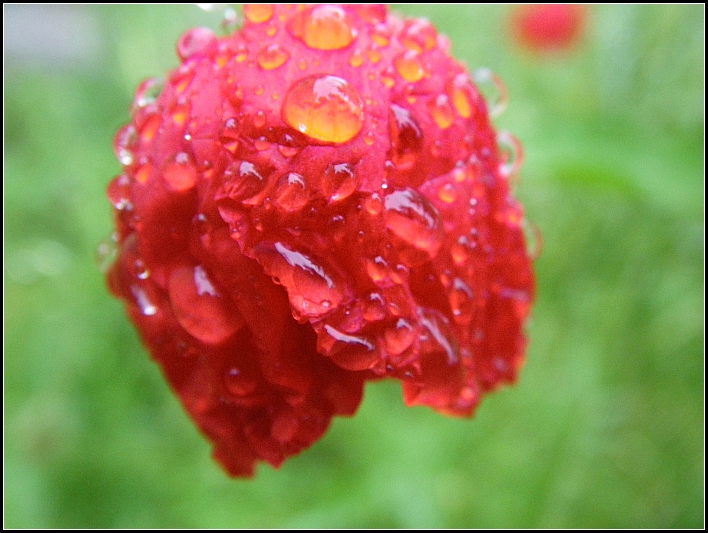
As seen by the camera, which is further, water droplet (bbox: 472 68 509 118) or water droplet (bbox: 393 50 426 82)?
water droplet (bbox: 472 68 509 118)

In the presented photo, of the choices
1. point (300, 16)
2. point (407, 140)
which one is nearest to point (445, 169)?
point (407, 140)

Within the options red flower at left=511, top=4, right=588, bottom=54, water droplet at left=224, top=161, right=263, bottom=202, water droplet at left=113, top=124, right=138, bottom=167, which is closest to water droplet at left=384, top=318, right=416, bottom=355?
water droplet at left=224, top=161, right=263, bottom=202

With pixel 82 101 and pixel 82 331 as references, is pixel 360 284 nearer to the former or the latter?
pixel 82 331

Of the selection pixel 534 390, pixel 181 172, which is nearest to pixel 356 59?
pixel 181 172

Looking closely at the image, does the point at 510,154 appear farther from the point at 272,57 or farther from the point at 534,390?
the point at 534,390

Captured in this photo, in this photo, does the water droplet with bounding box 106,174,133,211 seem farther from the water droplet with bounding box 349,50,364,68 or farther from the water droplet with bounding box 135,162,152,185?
the water droplet with bounding box 349,50,364,68

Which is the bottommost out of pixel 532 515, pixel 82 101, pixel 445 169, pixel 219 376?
pixel 82 101

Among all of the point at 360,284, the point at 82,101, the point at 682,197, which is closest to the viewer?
the point at 360,284

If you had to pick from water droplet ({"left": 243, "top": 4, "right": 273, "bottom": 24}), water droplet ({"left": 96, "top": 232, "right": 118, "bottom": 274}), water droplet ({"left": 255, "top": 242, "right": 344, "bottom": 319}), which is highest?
water droplet ({"left": 243, "top": 4, "right": 273, "bottom": 24})
